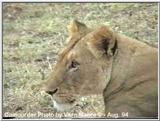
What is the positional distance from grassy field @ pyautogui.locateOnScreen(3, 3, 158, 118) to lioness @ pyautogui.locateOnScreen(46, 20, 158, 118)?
249 mm

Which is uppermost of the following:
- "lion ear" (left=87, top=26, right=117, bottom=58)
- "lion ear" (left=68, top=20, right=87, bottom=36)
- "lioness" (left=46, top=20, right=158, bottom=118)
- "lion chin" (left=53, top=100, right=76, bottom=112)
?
"lion ear" (left=68, top=20, right=87, bottom=36)

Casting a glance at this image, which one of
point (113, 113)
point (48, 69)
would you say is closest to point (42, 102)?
point (48, 69)

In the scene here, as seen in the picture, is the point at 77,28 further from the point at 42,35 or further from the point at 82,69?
the point at 42,35

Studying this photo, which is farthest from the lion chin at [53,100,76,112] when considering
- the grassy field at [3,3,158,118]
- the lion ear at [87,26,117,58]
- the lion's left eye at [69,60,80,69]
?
the lion ear at [87,26,117,58]

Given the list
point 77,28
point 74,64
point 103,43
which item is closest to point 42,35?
point 77,28

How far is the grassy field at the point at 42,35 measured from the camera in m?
3.89

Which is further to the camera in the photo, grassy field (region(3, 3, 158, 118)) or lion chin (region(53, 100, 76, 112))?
grassy field (region(3, 3, 158, 118))

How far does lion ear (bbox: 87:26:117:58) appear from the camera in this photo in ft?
11.1

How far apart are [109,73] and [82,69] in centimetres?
17

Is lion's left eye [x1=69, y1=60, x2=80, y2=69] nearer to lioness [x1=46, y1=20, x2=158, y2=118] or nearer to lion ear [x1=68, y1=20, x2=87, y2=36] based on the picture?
lioness [x1=46, y1=20, x2=158, y2=118]

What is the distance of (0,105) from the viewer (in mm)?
3842

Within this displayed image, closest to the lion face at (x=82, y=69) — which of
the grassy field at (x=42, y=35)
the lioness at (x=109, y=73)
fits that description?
the lioness at (x=109, y=73)

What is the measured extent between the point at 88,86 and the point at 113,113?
22 centimetres

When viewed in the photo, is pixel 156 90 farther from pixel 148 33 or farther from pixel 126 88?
pixel 148 33
